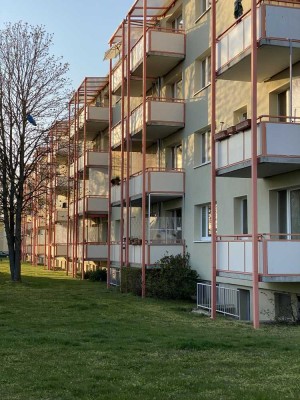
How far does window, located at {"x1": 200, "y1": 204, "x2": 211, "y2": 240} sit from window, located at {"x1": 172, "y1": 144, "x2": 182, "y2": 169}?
9.42 feet

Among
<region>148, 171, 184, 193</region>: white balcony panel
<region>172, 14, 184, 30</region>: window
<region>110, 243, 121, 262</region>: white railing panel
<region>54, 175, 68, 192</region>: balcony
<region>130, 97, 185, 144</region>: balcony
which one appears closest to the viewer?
<region>148, 171, 184, 193</region>: white balcony panel

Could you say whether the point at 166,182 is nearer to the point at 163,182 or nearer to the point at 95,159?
the point at 163,182

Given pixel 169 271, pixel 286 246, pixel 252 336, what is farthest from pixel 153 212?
pixel 252 336

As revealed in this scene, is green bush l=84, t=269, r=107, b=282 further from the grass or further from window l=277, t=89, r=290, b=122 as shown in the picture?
window l=277, t=89, r=290, b=122

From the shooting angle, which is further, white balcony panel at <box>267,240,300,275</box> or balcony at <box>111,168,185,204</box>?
balcony at <box>111,168,185,204</box>

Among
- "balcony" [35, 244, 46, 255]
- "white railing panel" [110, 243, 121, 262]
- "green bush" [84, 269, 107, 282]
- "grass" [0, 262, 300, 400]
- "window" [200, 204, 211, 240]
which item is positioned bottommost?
"green bush" [84, 269, 107, 282]

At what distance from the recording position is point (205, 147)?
21.7 metres

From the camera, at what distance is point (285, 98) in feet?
52.1

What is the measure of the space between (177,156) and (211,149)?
8684 millimetres

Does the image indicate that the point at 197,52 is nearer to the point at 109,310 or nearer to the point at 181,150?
the point at 181,150

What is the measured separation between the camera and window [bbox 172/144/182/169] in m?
24.0

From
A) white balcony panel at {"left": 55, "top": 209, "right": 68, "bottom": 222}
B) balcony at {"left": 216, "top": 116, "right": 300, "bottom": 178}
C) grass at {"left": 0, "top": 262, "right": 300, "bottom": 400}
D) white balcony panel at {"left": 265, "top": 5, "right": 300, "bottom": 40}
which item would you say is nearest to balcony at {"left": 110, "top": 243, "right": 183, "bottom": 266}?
grass at {"left": 0, "top": 262, "right": 300, "bottom": 400}

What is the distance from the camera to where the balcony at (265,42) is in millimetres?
13344

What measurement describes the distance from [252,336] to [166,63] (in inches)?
589
